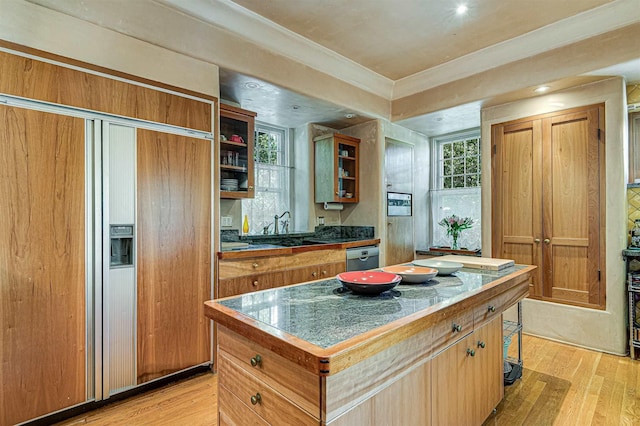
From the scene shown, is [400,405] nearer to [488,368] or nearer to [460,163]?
[488,368]

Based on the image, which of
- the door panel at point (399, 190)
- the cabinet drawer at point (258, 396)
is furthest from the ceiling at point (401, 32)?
the cabinet drawer at point (258, 396)

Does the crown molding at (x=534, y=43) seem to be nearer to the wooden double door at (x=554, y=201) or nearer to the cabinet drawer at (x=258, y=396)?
the wooden double door at (x=554, y=201)

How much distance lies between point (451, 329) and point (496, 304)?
1.81 ft

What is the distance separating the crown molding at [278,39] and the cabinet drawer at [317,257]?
1.92 meters

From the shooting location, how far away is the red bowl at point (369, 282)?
1.40 m

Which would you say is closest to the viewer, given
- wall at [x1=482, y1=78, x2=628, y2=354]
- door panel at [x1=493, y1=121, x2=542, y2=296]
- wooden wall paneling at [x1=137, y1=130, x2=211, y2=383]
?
wooden wall paneling at [x1=137, y1=130, x2=211, y2=383]

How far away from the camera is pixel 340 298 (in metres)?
1.41

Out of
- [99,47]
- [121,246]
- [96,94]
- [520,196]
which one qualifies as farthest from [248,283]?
[520,196]

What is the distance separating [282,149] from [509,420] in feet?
12.0

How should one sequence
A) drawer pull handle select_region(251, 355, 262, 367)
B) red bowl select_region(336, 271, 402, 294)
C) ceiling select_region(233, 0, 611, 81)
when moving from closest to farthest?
drawer pull handle select_region(251, 355, 262, 367), red bowl select_region(336, 271, 402, 294), ceiling select_region(233, 0, 611, 81)

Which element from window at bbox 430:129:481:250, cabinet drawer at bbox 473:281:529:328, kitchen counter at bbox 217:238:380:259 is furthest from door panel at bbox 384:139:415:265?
cabinet drawer at bbox 473:281:529:328

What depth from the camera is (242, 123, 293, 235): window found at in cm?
405

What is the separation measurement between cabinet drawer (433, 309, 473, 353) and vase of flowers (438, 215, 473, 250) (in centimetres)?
335

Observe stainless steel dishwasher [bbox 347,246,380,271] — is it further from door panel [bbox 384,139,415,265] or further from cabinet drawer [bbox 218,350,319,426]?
cabinet drawer [bbox 218,350,319,426]
